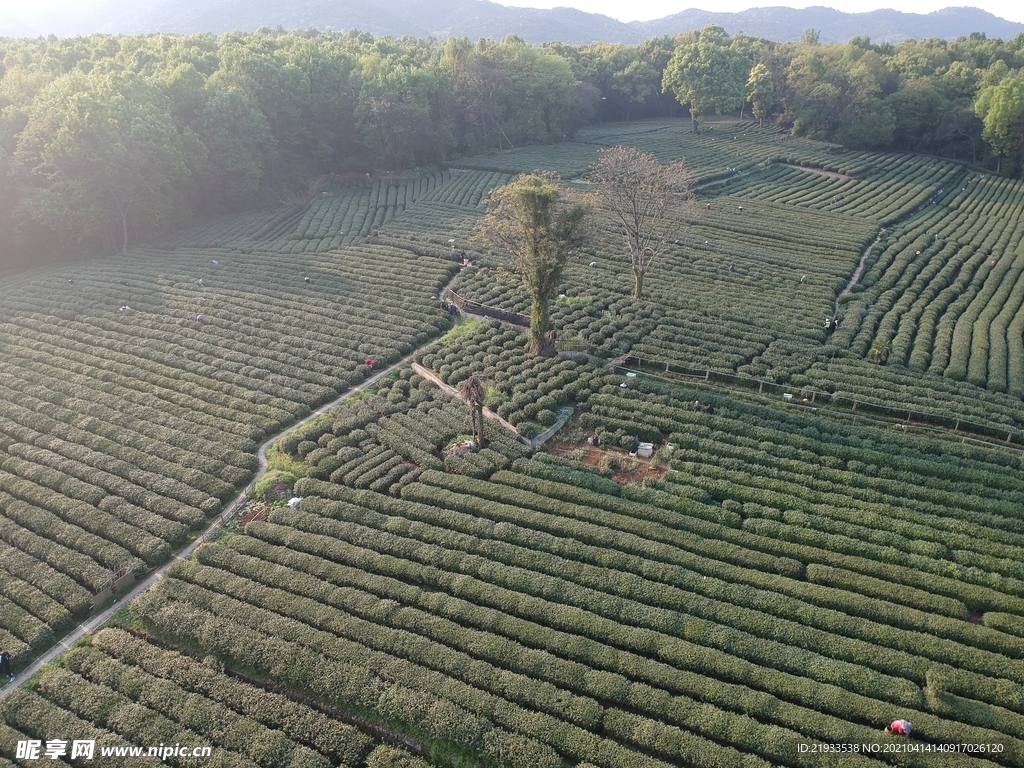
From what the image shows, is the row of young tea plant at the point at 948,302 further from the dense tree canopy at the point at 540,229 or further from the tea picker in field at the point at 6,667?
the tea picker in field at the point at 6,667

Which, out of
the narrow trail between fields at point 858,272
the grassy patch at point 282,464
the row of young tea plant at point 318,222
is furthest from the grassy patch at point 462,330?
the narrow trail between fields at point 858,272

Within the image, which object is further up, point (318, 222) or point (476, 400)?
point (318, 222)

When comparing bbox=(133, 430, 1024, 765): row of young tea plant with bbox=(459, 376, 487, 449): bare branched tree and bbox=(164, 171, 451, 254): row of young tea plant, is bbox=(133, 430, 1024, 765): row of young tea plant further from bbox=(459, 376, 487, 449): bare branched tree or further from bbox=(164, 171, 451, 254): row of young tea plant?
bbox=(164, 171, 451, 254): row of young tea plant

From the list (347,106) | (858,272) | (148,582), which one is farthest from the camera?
(347,106)

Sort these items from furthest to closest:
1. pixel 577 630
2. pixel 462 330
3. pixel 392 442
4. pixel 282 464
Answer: pixel 462 330
pixel 392 442
pixel 282 464
pixel 577 630

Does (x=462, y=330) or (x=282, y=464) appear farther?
(x=462, y=330)

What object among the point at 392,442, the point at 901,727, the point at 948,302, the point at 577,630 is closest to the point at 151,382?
the point at 392,442

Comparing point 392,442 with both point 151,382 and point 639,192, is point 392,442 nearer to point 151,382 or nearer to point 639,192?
point 151,382
